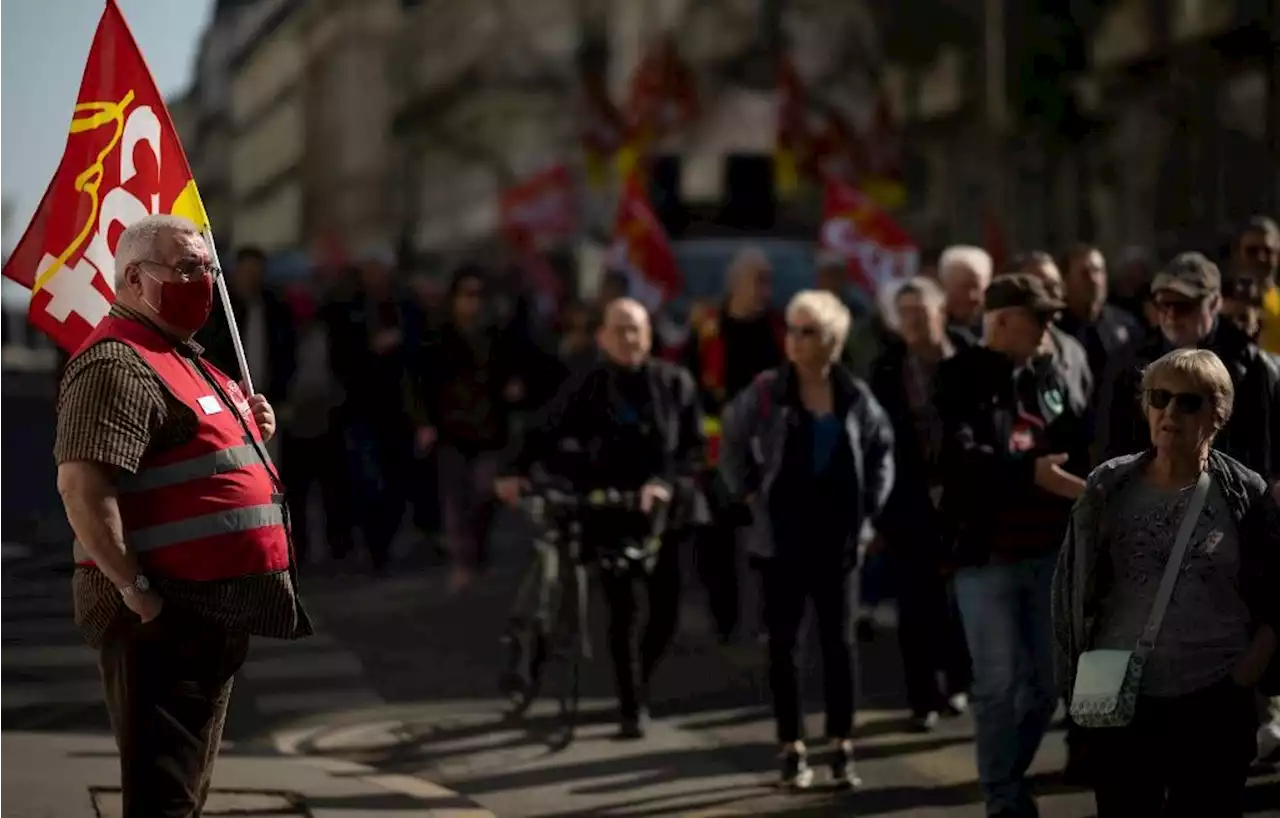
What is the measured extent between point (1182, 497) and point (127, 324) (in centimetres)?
246

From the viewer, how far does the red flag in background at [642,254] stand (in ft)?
62.6

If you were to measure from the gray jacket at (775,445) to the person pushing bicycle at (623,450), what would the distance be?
1.00m

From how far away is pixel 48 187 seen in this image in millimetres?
6543

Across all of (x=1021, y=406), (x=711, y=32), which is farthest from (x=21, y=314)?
(x=1021, y=406)

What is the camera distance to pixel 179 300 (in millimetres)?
5695

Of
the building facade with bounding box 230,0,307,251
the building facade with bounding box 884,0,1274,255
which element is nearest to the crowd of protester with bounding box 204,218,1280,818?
the building facade with bounding box 884,0,1274,255

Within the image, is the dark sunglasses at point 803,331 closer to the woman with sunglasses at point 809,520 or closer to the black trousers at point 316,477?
the woman with sunglasses at point 809,520

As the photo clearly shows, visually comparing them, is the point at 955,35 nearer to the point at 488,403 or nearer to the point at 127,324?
the point at 488,403

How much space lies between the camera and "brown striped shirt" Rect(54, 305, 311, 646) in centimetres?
547

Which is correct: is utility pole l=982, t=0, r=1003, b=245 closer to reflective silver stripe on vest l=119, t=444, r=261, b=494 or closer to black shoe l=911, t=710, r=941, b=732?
black shoe l=911, t=710, r=941, b=732

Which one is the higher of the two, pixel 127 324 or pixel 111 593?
pixel 127 324

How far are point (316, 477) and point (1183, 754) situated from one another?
10.5 metres

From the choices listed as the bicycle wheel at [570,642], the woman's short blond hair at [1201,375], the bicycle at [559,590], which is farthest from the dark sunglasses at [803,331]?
the woman's short blond hair at [1201,375]

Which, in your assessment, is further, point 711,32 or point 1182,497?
point 711,32
